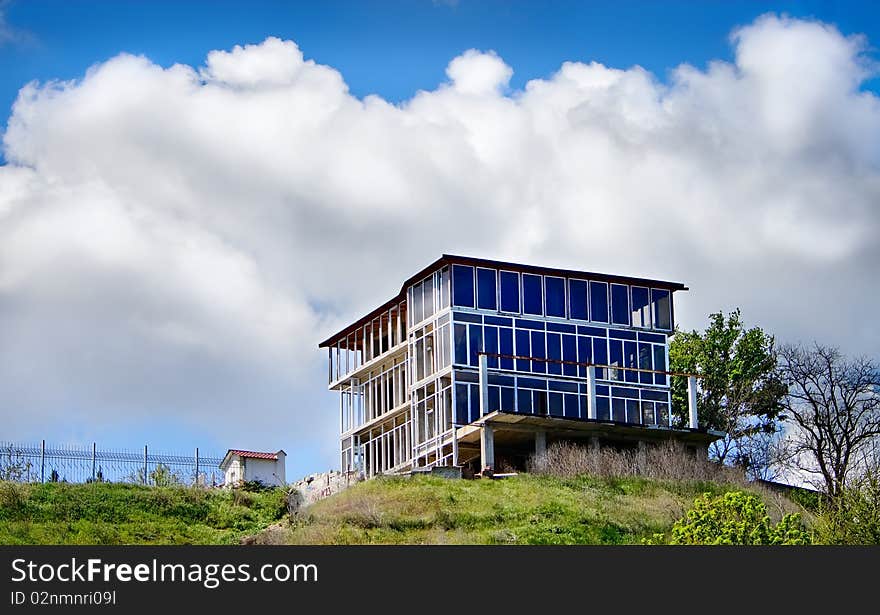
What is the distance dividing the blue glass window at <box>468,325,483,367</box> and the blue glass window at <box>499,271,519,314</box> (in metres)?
1.52

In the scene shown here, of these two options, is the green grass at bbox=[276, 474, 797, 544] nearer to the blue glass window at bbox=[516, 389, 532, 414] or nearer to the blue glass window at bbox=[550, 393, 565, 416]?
the blue glass window at bbox=[516, 389, 532, 414]

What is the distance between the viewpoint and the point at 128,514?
50000 millimetres

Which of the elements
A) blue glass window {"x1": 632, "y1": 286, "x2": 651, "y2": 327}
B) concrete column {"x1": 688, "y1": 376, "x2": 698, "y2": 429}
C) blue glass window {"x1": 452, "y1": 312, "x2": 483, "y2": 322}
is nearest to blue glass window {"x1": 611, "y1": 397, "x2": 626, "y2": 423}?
concrete column {"x1": 688, "y1": 376, "x2": 698, "y2": 429}

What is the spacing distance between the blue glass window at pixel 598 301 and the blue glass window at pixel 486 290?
4.33m

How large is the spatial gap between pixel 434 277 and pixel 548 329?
498cm

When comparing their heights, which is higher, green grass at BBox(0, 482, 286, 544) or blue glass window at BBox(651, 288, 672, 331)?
blue glass window at BBox(651, 288, 672, 331)

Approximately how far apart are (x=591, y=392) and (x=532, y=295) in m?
4.60

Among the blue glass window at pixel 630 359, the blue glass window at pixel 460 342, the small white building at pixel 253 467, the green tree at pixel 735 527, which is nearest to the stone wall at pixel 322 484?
the small white building at pixel 253 467

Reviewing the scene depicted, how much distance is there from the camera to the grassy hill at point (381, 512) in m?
44.0

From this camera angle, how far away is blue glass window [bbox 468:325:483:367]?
5669cm

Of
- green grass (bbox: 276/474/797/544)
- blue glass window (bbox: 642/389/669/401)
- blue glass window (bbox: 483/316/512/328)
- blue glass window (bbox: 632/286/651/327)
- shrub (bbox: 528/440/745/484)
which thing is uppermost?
blue glass window (bbox: 632/286/651/327)

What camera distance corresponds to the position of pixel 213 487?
5666 centimetres
